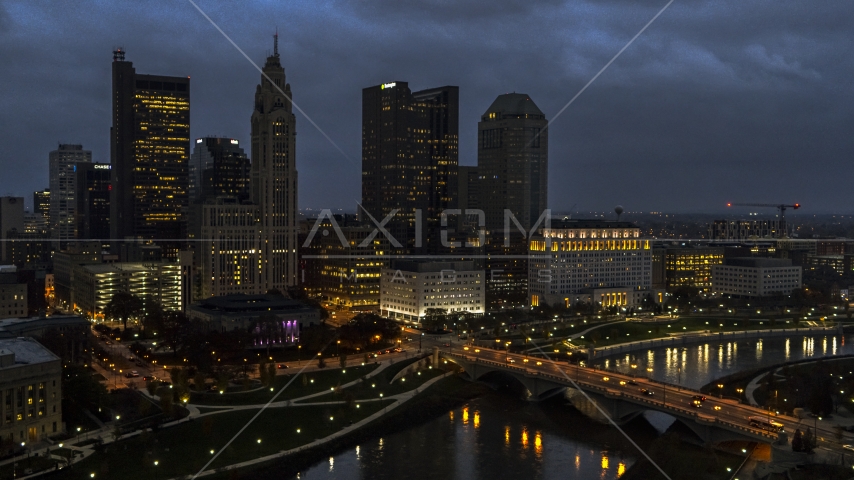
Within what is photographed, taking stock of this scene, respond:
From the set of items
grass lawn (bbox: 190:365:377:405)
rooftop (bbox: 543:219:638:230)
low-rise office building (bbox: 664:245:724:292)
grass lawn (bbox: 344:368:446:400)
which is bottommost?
grass lawn (bbox: 344:368:446:400)

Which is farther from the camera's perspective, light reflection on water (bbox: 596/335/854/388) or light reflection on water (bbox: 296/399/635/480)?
light reflection on water (bbox: 596/335/854/388)

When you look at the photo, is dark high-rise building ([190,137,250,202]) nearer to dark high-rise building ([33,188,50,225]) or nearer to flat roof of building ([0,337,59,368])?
dark high-rise building ([33,188,50,225])

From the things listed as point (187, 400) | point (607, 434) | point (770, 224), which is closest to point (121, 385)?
point (187, 400)

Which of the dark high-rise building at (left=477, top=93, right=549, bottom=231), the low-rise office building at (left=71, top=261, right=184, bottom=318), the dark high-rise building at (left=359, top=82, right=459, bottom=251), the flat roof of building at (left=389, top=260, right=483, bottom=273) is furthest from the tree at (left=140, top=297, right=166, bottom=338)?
the dark high-rise building at (left=477, top=93, right=549, bottom=231)

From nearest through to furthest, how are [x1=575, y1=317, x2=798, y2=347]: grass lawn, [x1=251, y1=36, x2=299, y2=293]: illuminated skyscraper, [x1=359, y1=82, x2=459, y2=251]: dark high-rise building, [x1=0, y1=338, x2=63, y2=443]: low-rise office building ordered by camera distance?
[x1=0, y1=338, x2=63, y2=443]: low-rise office building, [x1=575, y1=317, x2=798, y2=347]: grass lawn, [x1=251, y1=36, x2=299, y2=293]: illuminated skyscraper, [x1=359, y1=82, x2=459, y2=251]: dark high-rise building

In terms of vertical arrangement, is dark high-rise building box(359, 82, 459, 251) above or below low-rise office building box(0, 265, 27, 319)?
above

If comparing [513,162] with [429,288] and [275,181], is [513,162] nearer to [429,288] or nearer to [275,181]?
[275,181]

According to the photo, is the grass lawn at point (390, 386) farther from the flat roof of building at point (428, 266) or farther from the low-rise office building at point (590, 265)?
the low-rise office building at point (590, 265)
